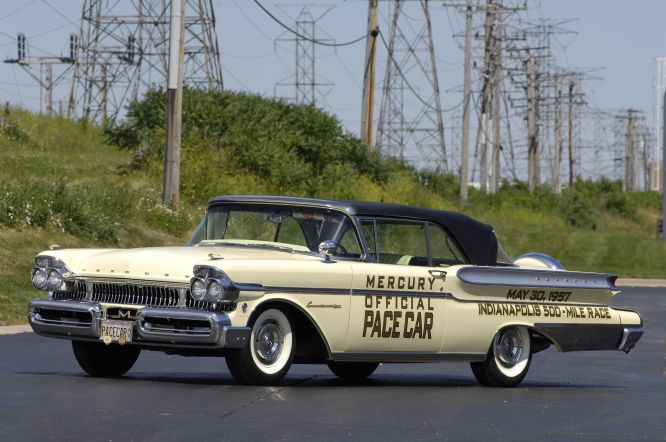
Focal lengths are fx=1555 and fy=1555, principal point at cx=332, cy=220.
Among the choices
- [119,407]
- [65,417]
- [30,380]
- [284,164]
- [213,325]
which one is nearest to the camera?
[65,417]

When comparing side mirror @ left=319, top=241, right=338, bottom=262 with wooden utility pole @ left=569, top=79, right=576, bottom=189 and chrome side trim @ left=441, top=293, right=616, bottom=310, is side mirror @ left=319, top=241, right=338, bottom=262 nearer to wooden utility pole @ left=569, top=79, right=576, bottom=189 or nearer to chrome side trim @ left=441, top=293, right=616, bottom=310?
chrome side trim @ left=441, top=293, right=616, bottom=310

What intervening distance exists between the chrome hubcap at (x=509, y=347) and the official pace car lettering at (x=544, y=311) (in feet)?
0.84

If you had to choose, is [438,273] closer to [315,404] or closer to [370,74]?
[315,404]

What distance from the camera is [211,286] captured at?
1241cm

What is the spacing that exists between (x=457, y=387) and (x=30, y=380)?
3.89m

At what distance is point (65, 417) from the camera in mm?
10484

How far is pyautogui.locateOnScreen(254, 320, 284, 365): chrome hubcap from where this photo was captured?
42.1ft

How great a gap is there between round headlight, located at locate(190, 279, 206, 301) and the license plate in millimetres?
618

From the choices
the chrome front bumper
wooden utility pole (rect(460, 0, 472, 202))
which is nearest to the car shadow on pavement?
the chrome front bumper

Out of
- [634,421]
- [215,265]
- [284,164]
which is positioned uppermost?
[284,164]

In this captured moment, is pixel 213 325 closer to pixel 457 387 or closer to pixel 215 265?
pixel 215 265

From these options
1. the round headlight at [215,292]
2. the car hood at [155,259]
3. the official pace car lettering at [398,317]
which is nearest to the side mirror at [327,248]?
the car hood at [155,259]

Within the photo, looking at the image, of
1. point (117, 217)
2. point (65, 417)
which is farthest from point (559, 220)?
point (65, 417)

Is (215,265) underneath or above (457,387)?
above
